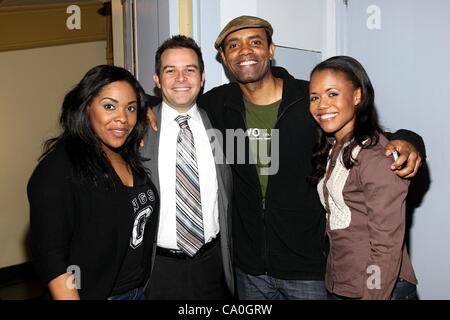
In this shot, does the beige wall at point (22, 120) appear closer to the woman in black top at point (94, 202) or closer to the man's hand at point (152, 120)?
the man's hand at point (152, 120)

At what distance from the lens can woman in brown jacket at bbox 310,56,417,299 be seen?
1730mm

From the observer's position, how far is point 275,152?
2.35 m

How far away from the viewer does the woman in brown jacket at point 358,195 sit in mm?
1730

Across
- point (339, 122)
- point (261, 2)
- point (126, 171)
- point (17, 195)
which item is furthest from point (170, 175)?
point (17, 195)

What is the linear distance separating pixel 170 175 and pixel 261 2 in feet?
4.50

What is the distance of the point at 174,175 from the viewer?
2.28 metres

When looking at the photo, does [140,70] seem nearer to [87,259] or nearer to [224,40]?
[224,40]

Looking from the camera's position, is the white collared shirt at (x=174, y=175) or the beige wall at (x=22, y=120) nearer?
the white collared shirt at (x=174, y=175)

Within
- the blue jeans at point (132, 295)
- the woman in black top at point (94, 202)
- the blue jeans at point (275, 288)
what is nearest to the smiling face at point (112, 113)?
the woman in black top at point (94, 202)

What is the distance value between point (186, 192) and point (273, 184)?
1.37ft

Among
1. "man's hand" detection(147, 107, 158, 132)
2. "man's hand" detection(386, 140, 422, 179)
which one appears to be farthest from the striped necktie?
"man's hand" detection(386, 140, 422, 179)

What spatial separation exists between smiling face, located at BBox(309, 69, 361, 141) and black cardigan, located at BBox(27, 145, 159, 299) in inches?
34.5

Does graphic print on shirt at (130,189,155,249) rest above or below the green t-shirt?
below

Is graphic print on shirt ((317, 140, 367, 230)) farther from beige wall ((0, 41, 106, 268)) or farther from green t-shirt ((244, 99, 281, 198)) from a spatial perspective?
beige wall ((0, 41, 106, 268))
